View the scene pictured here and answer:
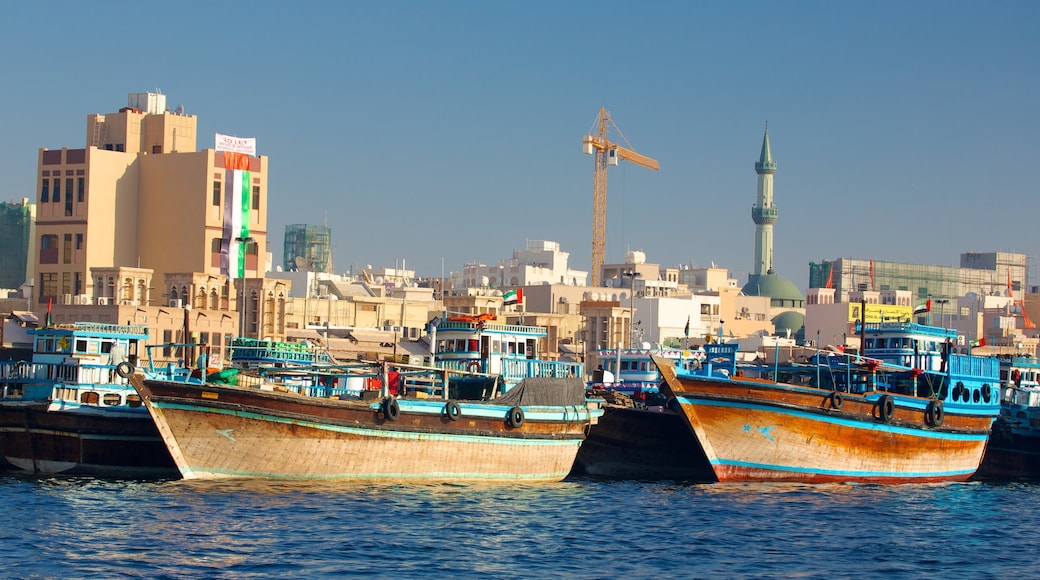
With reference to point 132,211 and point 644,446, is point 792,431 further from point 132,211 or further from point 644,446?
point 132,211

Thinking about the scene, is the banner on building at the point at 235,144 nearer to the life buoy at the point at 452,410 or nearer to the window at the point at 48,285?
the window at the point at 48,285

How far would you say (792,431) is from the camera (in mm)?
59031

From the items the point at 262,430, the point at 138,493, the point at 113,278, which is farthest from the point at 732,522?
the point at 113,278

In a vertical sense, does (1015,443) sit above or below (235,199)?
below

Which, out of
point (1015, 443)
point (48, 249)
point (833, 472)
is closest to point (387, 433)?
point (833, 472)

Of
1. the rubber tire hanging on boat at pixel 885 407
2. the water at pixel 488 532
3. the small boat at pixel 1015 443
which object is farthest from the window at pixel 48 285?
the small boat at pixel 1015 443

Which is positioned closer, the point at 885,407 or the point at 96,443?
the point at 96,443

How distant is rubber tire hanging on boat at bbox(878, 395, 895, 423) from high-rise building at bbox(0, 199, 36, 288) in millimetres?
139249

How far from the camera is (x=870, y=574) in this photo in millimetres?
38875

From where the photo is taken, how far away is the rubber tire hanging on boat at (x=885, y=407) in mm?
60969

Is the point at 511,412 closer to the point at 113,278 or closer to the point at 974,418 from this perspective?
the point at 974,418

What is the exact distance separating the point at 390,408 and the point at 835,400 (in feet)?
62.2

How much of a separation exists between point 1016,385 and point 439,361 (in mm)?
31661

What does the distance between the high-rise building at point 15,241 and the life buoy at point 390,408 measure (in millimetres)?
137684
